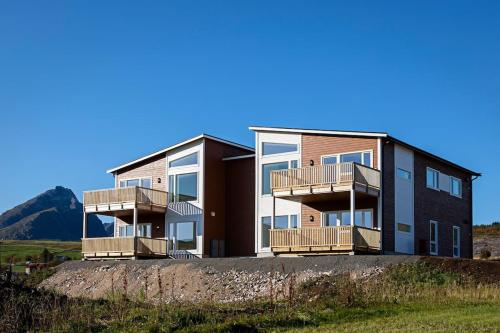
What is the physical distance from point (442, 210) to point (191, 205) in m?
13.0

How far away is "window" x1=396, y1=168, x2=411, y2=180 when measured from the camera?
33.5 m

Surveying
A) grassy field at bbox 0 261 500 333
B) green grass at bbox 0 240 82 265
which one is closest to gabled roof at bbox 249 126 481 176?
grassy field at bbox 0 261 500 333

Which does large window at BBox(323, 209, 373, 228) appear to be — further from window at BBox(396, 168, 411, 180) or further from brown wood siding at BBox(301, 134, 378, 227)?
window at BBox(396, 168, 411, 180)

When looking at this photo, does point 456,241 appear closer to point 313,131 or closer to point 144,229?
point 313,131

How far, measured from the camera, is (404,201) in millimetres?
33719

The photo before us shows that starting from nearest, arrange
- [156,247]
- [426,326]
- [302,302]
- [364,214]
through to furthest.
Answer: [426,326]
[302,302]
[364,214]
[156,247]

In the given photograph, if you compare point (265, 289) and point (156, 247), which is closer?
point (265, 289)

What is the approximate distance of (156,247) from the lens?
37938 mm

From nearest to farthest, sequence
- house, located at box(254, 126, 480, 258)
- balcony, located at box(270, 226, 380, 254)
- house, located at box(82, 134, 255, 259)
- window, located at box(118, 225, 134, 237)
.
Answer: balcony, located at box(270, 226, 380, 254)
house, located at box(254, 126, 480, 258)
house, located at box(82, 134, 255, 259)
window, located at box(118, 225, 134, 237)

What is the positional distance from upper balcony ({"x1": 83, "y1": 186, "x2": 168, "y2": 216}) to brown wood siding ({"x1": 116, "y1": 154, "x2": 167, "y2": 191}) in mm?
1096

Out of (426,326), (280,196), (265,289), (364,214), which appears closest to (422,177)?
(364,214)

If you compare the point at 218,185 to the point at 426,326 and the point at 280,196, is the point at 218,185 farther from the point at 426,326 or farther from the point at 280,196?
the point at 426,326

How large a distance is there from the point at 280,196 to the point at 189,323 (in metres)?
18.1

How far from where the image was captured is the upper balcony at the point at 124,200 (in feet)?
126
